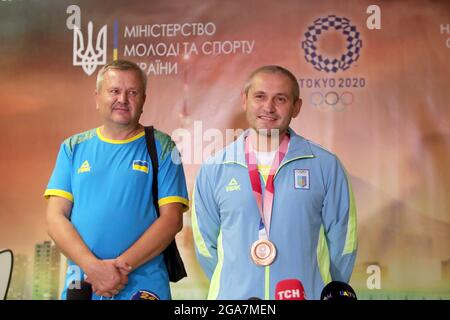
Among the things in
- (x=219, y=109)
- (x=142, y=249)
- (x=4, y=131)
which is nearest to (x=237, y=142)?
(x=219, y=109)

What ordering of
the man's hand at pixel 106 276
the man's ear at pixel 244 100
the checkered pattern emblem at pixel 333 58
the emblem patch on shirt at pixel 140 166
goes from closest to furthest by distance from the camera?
the man's hand at pixel 106 276 < the emblem patch on shirt at pixel 140 166 < the man's ear at pixel 244 100 < the checkered pattern emblem at pixel 333 58

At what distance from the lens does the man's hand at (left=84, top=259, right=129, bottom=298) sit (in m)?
4.18

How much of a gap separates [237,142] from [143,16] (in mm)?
1179

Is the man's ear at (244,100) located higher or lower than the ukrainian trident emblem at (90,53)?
lower

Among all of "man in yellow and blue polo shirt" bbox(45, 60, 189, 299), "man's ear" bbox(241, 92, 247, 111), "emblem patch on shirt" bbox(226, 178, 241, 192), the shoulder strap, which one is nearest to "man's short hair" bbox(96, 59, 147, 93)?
"man in yellow and blue polo shirt" bbox(45, 60, 189, 299)

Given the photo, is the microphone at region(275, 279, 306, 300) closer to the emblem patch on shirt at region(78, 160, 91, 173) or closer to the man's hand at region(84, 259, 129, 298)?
the man's hand at region(84, 259, 129, 298)

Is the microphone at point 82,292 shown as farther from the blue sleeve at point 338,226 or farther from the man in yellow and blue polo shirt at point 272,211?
the blue sleeve at point 338,226

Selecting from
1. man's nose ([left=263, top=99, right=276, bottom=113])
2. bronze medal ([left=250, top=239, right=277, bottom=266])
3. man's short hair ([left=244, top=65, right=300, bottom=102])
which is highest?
man's short hair ([left=244, top=65, right=300, bottom=102])

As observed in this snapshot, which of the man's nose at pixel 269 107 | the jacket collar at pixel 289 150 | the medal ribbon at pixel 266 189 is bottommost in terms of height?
the medal ribbon at pixel 266 189

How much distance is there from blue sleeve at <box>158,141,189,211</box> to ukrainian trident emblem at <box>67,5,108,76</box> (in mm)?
851

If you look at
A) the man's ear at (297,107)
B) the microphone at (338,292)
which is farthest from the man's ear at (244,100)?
the microphone at (338,292)

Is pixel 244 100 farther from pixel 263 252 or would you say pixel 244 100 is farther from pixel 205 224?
pixel 263 252

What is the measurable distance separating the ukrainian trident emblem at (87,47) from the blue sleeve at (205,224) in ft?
3.85

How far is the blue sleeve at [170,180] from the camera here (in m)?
4.34
